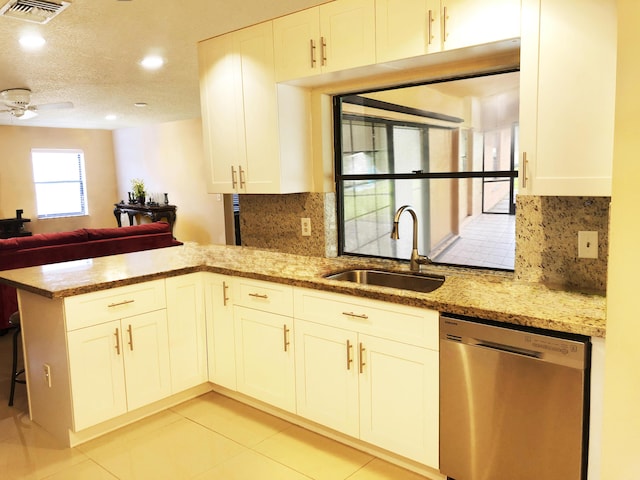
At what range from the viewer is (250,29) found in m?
2.98

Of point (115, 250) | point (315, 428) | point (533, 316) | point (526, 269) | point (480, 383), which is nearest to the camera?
point (533, 316)

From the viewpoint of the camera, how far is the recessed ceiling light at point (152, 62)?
13.4 feet

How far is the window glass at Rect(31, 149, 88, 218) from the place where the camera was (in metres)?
9.04

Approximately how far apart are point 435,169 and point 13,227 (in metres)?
8.14

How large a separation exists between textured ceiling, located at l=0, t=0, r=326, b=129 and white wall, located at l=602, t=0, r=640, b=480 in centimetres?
Result: 204

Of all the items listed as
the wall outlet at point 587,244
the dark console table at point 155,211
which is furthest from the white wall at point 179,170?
the wall outlet at point 587,244

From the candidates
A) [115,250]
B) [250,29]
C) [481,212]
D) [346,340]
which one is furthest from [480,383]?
[115,250]

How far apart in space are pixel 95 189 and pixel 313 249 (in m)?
7.91

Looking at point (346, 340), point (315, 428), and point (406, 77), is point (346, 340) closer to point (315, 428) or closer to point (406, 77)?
point (315, 428)

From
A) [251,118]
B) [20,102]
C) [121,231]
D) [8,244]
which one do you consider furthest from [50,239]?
[251,118]

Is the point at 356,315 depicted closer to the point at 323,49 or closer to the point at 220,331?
the point at 220,331

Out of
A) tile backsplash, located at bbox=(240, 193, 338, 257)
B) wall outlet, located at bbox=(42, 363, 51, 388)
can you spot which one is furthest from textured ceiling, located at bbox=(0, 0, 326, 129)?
wall outlet, located at bbox=(42, 363, 51, 388)

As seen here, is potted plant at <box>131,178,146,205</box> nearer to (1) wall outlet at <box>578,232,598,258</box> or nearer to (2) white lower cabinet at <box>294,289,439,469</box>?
(2) white lower cabinet at <box>294,289,439,469</box>

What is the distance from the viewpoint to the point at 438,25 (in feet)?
7.23
